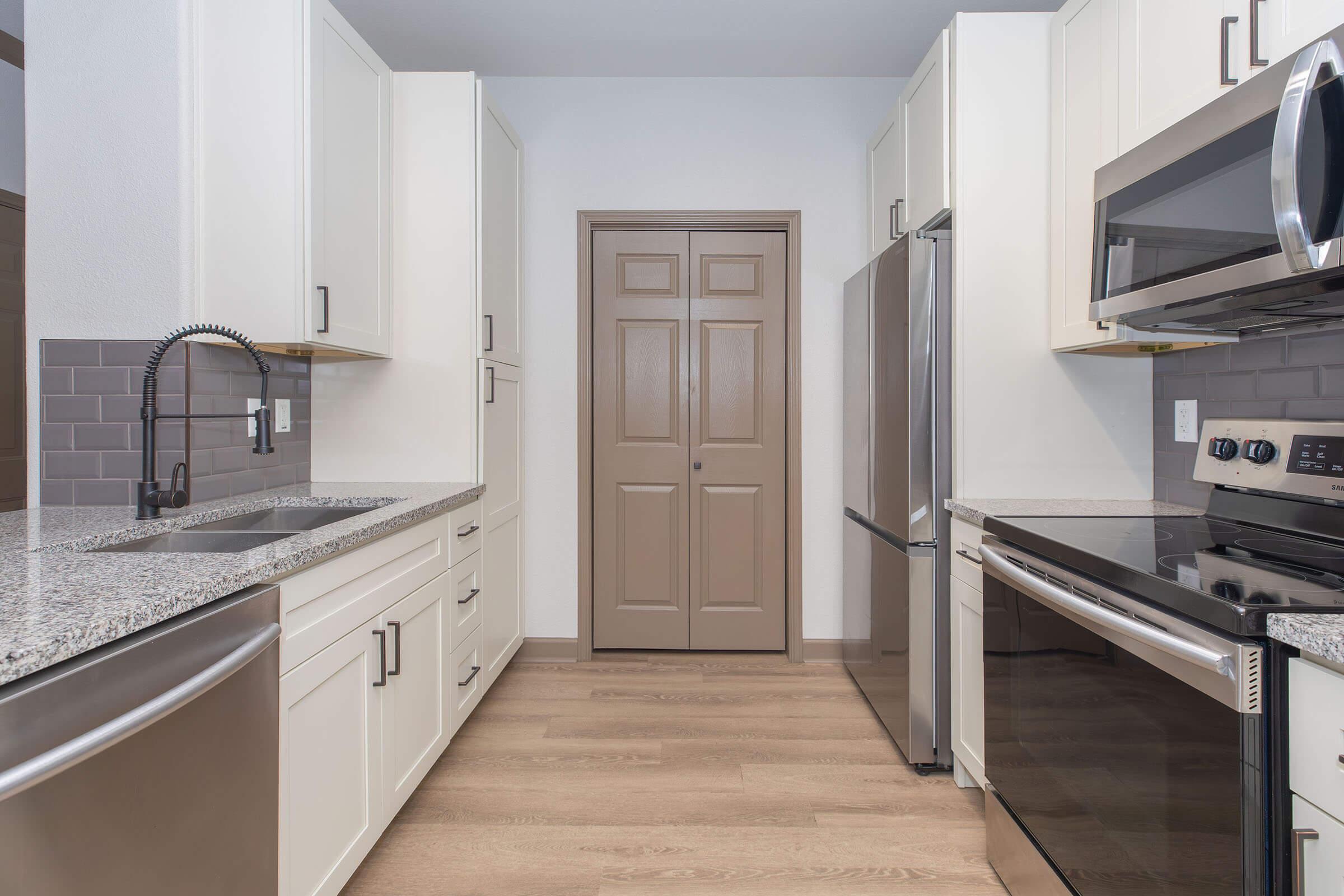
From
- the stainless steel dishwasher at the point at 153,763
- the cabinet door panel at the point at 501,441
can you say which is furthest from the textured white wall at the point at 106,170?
the stainless steel dishwasher at the point at 153,763

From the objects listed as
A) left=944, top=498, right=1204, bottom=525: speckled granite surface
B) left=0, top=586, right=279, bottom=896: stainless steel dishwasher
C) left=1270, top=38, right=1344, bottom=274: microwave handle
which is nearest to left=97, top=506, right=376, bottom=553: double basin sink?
left=0, top=586, right=279, bottom=896: stainless steel dishwasher

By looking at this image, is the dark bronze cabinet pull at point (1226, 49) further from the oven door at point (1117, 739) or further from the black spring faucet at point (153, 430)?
→ the black spring faucet at point (153, 430)

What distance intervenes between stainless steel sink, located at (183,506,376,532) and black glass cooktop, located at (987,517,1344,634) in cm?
179

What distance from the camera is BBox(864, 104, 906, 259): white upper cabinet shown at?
2568 mm

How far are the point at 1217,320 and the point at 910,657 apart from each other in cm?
128

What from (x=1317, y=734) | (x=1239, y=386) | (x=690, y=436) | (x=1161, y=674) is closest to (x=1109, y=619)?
(x=1161, y=674)

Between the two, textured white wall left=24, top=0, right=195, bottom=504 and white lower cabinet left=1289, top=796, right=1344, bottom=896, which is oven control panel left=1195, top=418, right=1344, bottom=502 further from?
textured white wall left=24, top=0, right=195, bottom=504

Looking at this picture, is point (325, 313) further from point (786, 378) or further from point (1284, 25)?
point (1284, 25)

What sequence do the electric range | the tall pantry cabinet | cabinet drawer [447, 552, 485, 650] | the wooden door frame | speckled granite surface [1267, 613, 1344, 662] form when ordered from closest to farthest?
speckled granite surface [1267, 613, 1344, 662], the electric range, cabinet drawer [447, 552, 485, 650], the tall pantry cabinet, the wooden door frame

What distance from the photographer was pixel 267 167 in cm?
190

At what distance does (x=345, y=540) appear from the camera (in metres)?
1.46

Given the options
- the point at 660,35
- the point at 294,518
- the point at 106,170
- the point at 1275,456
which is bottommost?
the point at 294,518

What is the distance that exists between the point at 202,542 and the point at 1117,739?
6.60 feet

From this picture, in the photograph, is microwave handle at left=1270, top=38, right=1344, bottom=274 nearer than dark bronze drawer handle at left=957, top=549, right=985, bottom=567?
Yes
